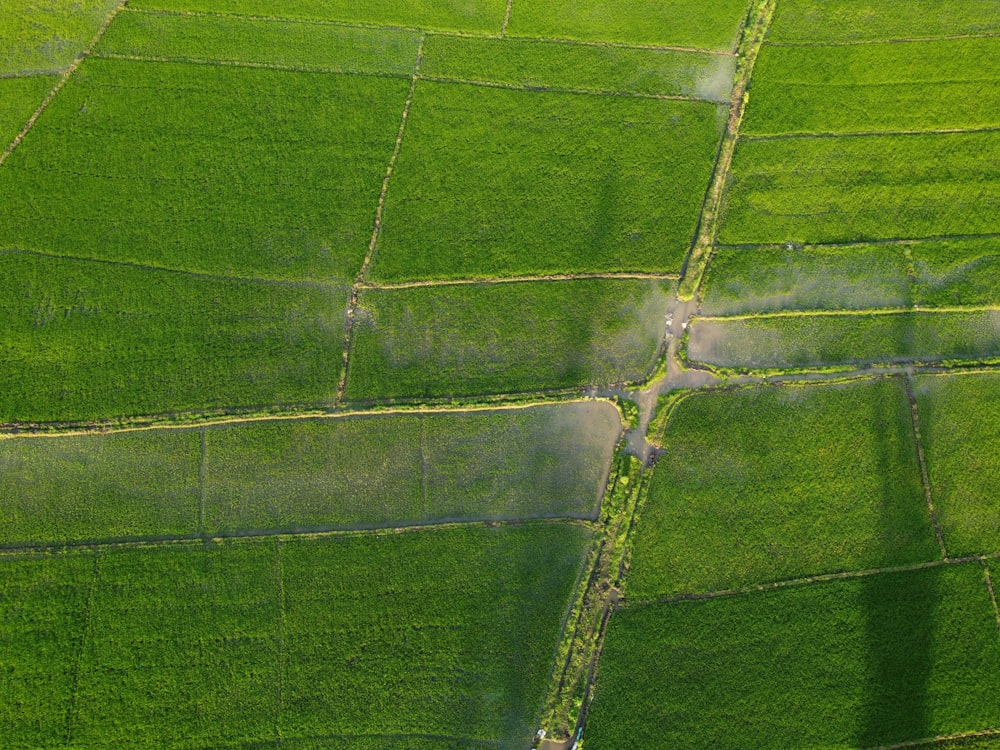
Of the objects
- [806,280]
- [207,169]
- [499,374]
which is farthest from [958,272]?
[207,169]

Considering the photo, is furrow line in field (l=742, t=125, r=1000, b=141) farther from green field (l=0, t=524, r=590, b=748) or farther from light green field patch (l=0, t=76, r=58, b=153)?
light green field patch (l=0, t=76, r=58, b=153)

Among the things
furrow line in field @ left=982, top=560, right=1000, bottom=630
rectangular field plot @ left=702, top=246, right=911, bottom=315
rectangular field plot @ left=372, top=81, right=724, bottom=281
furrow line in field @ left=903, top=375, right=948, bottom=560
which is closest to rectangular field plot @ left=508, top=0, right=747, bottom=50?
rectangular field plot @ left=372, top=81, right=724, bottom=281

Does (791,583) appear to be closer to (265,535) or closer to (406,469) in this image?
(406,469)

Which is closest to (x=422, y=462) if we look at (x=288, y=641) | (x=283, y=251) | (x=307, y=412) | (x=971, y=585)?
(x=307, y=412)

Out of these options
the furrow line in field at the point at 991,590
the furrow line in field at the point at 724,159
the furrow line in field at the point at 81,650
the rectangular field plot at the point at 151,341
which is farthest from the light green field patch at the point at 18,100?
the furrow line in field at the point at 991,590

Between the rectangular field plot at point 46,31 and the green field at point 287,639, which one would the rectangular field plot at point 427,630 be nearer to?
the green field at point 287,639

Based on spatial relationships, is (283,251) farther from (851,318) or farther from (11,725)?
(851,318)
